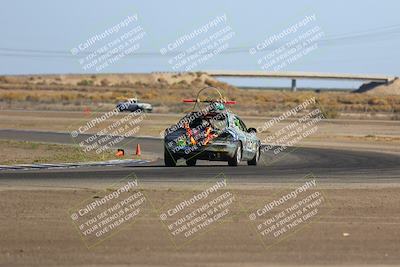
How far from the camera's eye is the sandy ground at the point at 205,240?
10.8 metres

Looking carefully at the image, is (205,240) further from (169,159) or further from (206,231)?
(169,159)

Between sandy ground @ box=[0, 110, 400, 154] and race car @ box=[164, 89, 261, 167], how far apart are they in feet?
50.9

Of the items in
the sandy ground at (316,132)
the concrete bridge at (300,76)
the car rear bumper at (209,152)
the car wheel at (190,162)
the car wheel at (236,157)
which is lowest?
the concrete bridge at (300,76)

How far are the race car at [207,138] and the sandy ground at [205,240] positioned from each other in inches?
313

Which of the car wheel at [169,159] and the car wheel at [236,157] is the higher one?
the car wheel at [169,159]

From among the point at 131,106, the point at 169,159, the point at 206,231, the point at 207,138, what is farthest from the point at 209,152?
the point at 131,106

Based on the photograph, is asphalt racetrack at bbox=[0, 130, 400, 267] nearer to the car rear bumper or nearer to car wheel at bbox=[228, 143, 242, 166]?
the car rear bumper

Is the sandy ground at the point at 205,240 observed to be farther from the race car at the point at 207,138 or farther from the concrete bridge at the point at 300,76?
the concrete bridge at the point at 300,76

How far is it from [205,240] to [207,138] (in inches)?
472

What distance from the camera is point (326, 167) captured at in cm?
2527

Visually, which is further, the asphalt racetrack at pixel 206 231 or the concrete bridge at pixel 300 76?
the concrete bridge at pixel 300 76

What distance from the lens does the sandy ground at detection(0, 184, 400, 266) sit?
35.5ft

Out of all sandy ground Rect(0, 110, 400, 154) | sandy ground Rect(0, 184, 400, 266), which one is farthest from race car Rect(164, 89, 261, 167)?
sandy ground Rect(0, 110, 400, 154)

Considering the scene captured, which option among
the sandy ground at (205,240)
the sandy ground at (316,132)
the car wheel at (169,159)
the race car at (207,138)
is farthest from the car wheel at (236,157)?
the sandy ground at (316,132)
